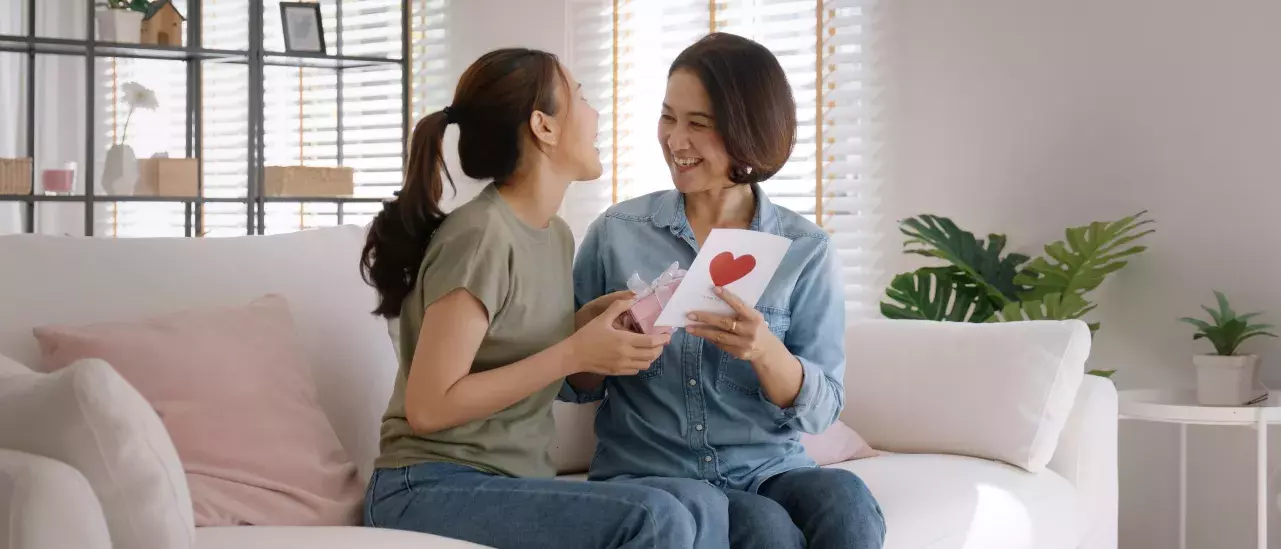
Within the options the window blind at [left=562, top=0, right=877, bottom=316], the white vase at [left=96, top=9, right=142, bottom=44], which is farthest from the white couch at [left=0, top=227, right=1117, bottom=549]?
the white vase at [left=96, top=9, right=142, bottom=44]

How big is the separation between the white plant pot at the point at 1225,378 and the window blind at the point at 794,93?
111 centimetres

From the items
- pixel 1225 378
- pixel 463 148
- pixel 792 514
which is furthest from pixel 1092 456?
pixel 463 148

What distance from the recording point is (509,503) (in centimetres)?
150

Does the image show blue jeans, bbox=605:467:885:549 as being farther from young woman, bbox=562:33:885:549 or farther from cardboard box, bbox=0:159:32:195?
cardboard box, bbox=0:159:32:195

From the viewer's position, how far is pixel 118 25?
3.98m

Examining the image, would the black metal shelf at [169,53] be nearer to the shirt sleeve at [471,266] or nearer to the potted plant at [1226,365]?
the shirt sleeve at [471,266]

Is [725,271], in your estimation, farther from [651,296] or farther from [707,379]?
[707,379]

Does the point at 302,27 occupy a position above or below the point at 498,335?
above

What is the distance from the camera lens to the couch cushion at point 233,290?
1738 millimetres

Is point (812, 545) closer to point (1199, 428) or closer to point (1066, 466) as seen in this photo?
point (1066, 466)

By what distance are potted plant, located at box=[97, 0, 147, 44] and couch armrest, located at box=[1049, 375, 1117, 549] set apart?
122 inches

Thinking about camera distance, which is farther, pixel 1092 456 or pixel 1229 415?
pixel 1229 415

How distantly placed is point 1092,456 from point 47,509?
6.29 ft

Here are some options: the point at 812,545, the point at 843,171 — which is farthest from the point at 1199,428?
the point at 812,545
